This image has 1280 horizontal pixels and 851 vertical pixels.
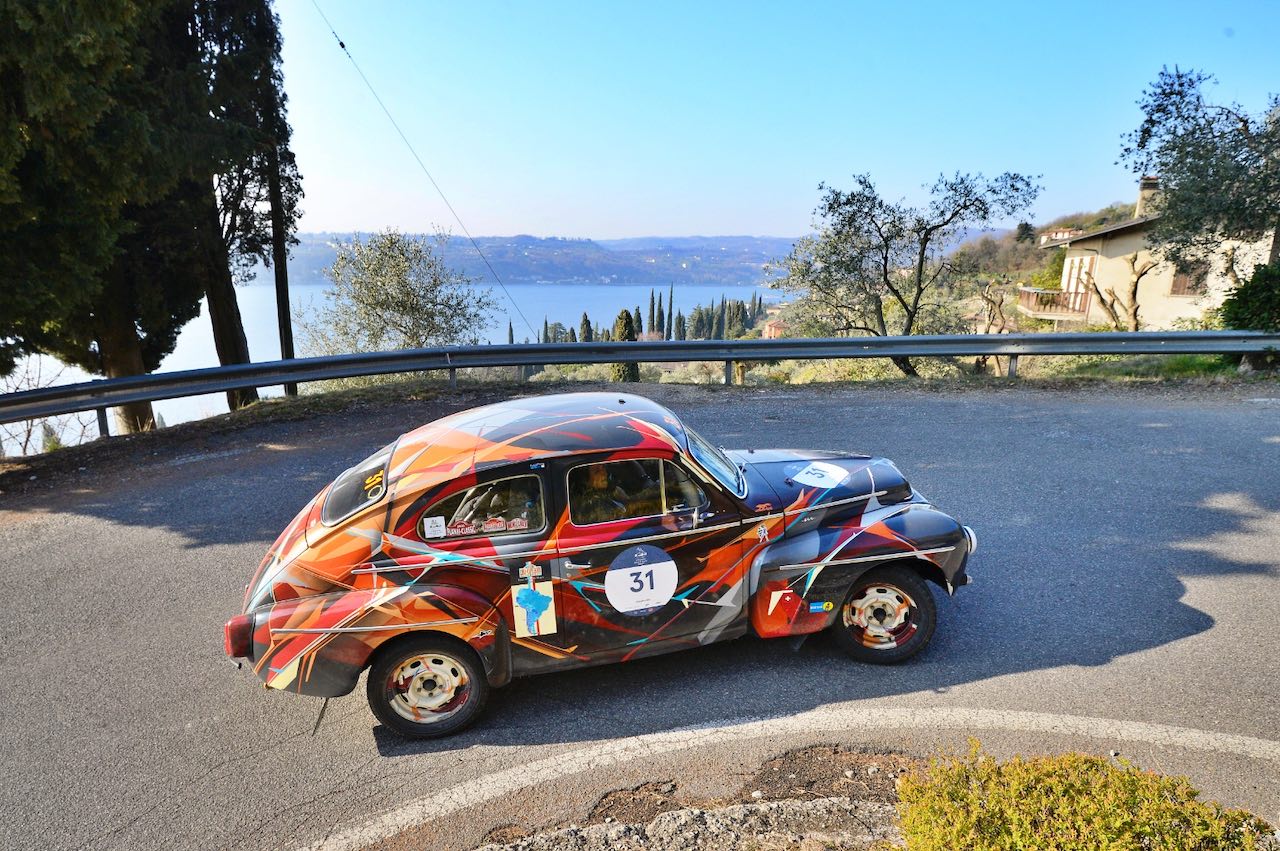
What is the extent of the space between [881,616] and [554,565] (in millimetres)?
2125

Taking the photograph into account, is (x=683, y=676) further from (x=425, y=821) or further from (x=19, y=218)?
(x=19, y=218)

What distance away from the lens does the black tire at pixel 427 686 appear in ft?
13.8

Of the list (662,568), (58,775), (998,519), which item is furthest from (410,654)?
(998,519)

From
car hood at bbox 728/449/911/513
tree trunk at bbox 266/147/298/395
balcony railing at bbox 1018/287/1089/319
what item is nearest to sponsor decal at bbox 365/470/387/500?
car hood at bbox 728/449/911/513

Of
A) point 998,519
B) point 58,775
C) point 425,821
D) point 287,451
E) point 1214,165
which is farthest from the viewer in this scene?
point 1214,165

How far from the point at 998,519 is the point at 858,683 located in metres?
2.91

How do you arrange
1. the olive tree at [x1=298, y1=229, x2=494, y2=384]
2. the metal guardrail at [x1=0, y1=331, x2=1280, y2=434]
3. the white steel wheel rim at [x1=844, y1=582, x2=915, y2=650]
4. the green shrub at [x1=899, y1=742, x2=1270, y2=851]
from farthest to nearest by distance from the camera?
the olive tree at [x1=298, y1=229, x2=494, y2=384] → the metal guardrail at [x1=0, y1=331, x2=1280, y2=434] → the white steel wheel rim at [x1=844, y1=582, x2=915, y2=650] → the green shrub at [x1=899, y1=742, x2=1270, y2=851]

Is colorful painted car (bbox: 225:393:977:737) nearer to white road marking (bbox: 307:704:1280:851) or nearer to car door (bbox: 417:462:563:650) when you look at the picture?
car door (bbox: 417:462:563:650)

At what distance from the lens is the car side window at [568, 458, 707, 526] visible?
14.4ft

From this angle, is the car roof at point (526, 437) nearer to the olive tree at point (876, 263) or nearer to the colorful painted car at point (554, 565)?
the colorful painted car at point (554, 565)

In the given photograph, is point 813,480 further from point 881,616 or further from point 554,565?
point 554,565

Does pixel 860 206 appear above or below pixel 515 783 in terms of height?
above

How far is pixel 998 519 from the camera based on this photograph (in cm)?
666

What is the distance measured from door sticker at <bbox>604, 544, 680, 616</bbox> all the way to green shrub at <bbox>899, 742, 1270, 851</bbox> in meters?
1.73
